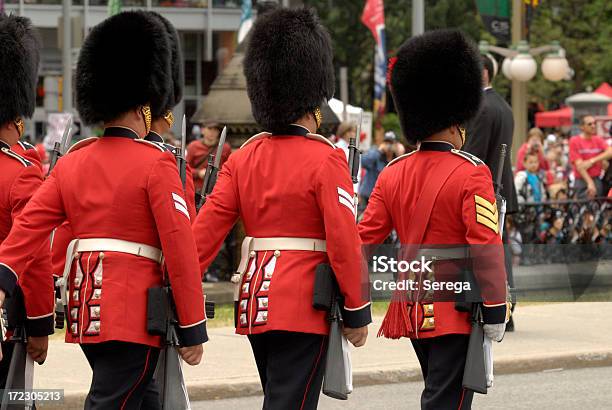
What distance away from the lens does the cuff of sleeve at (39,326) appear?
6535 millimetres

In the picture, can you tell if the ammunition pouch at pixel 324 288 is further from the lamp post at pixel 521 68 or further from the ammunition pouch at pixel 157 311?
the lamp post at pixel 521 68

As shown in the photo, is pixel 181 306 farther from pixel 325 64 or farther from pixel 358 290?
→ pixel 325 64

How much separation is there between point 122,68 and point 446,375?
1.86 m

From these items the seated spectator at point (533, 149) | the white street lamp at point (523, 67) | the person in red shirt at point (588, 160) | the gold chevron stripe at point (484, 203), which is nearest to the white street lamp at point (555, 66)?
the white street lamp at point (523, 67)

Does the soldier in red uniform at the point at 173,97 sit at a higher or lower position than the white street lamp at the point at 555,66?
higher

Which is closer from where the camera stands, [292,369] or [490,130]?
[292,369]

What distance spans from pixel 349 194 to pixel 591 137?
476 inches

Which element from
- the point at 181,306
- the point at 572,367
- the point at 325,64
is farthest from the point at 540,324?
the point at 181,306

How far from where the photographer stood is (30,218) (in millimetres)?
6066

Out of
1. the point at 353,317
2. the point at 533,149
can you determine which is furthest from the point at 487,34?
the point at 353,317

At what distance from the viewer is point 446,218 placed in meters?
6.59

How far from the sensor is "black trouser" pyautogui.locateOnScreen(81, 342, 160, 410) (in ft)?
19.5

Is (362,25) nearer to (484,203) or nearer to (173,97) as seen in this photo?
(173,97)

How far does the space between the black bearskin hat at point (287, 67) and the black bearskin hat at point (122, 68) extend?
0.44 meters
